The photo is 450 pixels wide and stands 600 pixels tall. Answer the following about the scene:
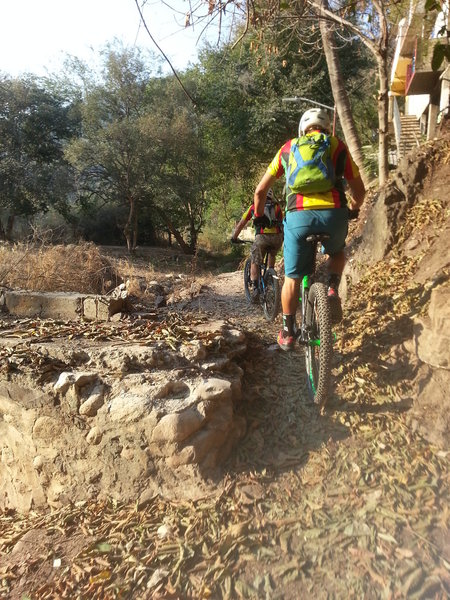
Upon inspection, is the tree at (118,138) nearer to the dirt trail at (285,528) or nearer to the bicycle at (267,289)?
the bicycle at (267,289)

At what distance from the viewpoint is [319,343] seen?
2.91 m

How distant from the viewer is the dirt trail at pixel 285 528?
2084 millimetres

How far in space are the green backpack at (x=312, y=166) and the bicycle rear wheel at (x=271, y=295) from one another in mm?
1842

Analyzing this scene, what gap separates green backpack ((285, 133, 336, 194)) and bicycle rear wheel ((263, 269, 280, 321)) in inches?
72.5

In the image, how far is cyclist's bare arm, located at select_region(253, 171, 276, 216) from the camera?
133 inches

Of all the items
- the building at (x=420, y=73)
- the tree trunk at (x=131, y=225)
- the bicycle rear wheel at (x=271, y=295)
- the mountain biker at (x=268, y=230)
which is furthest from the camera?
the tree trunk at (x=131, y=225)

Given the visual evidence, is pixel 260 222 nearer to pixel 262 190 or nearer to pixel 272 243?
pixel 272 243

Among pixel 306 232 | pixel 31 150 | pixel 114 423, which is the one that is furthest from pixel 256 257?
pixel 31 150

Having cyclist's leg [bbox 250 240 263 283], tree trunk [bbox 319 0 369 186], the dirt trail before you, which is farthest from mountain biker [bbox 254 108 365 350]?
tree trunk [bbox 319 0 369 186]

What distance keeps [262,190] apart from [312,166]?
604mm

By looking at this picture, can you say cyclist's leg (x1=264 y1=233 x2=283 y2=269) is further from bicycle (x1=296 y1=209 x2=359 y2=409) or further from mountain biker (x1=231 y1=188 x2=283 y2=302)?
bicycle (x1=296 y1=209 x2=359 y2=409)

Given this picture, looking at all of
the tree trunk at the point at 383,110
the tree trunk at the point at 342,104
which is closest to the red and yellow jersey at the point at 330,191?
the tree trunk at the point at 383,110

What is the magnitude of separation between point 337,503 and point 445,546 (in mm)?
556

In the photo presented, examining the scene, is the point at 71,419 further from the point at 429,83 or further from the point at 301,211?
the point at 429,83
